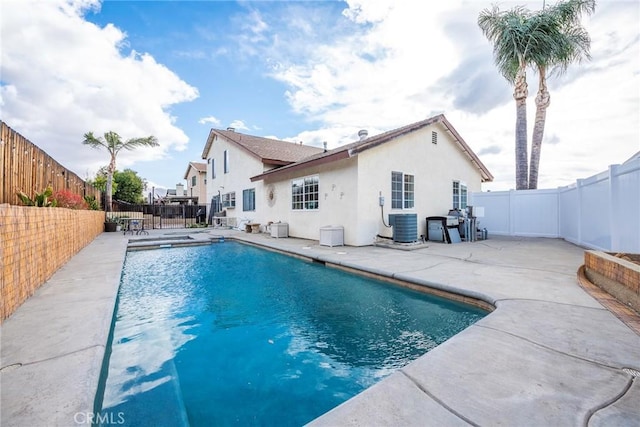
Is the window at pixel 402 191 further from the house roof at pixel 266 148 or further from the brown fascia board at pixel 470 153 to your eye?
the house roof at pixel 266 148

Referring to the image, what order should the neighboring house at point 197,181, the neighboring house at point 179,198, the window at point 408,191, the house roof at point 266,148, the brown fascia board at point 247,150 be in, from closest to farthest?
the window at point 408,191 < the brown fascia board at point 247,150 < the house roof at point 266,148 < the neighboring house at point 197,181 < the neighboring house at point 179,198

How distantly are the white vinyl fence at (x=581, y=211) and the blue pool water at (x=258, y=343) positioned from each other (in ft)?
15.1

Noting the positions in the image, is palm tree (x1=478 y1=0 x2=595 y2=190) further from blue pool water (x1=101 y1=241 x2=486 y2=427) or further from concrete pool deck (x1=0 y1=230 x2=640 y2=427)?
blue pool water (x1=101 y1=241 x2=486 y2=427)

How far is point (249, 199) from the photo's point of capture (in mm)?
15438

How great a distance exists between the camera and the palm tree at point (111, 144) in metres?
18.2

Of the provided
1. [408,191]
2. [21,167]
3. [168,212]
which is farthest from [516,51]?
[168,212]

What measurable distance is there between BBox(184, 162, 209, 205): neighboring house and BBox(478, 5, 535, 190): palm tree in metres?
23.5

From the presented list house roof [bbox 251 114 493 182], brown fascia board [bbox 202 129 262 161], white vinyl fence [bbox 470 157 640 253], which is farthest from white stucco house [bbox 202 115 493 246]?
white vinyl fence [bbox 470 157 640 253]

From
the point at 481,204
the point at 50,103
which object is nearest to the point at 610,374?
the point at 481,204

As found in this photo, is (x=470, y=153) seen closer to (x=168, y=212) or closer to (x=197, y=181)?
(x=168, y=212)

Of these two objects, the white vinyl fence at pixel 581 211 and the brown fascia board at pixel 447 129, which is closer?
the white vinyl fence at pixel 581 211

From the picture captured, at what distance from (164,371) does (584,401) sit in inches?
126

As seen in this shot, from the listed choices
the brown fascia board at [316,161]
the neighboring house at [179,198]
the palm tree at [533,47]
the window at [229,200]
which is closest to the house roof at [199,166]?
the neighboring house at [179,198]

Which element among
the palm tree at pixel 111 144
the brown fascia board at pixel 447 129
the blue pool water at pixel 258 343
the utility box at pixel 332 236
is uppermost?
the palm tree at pixel 111 144
